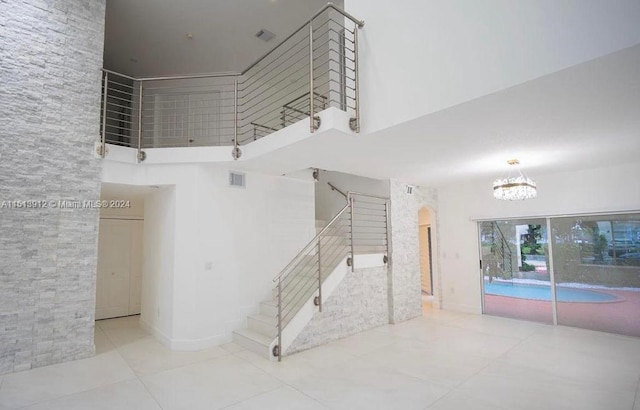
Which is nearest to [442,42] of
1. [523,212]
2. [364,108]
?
[364,108]

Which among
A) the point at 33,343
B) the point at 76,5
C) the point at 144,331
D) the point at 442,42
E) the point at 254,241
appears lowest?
the point at 144,331

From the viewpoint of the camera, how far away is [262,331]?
514cm

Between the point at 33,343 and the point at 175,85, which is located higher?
the point at 175,85

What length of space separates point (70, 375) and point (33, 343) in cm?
73

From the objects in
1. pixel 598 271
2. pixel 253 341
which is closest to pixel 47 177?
pixel 253 341

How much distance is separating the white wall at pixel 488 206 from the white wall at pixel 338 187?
202 cm

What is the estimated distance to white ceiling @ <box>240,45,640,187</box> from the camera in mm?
2730

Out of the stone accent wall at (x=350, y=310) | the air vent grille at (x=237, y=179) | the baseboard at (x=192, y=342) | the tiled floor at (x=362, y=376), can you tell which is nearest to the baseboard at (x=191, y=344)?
the baseboard at (x=192, y=342)

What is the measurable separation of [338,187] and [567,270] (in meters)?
4.80

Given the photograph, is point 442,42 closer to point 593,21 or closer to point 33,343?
point 593,21

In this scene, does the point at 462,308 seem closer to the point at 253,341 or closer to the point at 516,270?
the point at 516,270

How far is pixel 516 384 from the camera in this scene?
3.72 metres

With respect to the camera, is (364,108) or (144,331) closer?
(364,108)

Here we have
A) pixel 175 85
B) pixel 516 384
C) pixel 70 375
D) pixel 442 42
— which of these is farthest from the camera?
pixel 175 85
